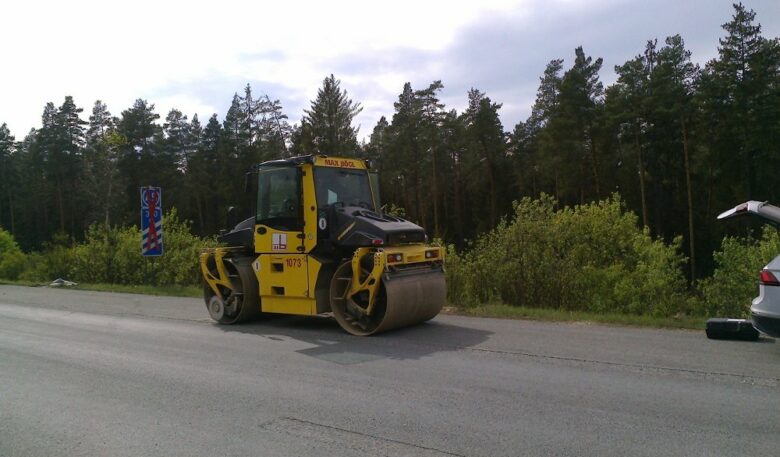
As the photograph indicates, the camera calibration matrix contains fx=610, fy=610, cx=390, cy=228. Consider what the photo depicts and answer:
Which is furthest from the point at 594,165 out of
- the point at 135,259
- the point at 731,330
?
the point at 731,330

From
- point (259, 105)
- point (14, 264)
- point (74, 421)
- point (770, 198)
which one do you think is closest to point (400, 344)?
point (74, 421)

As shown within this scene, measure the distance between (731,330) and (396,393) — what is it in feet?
16.9

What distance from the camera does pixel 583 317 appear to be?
36.4 feet

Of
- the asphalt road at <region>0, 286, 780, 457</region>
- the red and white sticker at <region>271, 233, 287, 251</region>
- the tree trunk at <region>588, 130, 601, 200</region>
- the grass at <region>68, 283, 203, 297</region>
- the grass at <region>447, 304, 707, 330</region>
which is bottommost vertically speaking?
the asphalt road at <region>0, 286, 780, 457</region>

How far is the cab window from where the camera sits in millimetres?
10445

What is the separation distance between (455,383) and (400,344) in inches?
94.1

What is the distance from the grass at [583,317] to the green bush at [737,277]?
1438mm

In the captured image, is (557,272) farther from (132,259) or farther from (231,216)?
(132,259)

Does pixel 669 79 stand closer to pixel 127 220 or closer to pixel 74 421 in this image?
pixel 74 421

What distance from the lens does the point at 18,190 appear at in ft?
251

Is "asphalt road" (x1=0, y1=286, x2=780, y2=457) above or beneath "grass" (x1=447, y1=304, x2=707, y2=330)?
beneath

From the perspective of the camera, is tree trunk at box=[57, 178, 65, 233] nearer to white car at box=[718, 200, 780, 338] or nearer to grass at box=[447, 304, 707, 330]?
grass at box=[447, 304, 707, 330]

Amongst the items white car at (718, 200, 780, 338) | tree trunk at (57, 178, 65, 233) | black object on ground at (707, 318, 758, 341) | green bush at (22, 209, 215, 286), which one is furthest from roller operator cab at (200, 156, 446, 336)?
tree trunk at (57, 178, 65, 233)

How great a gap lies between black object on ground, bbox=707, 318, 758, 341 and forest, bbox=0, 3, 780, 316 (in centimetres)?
2558
